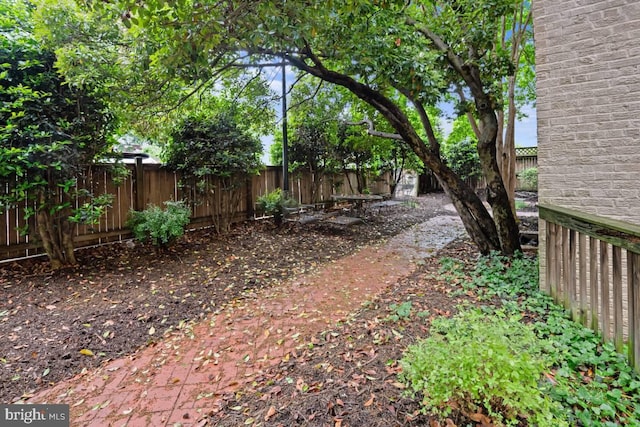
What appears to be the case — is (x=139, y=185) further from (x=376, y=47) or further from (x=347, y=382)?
(x=347, y=382)

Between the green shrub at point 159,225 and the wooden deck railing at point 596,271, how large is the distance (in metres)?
4.79

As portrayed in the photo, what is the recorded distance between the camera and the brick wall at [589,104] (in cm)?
286

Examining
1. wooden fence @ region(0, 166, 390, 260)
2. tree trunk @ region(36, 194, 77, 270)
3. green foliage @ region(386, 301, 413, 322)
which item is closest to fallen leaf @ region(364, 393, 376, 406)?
green foliage @ region(386, 301, 413, 322)

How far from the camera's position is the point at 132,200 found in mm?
5543

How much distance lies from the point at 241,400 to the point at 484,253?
4.21 m

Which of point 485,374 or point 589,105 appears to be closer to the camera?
point 485,374

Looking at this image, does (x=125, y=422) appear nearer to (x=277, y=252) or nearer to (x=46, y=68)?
(x=277, y=252)

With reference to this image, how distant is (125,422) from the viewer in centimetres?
193

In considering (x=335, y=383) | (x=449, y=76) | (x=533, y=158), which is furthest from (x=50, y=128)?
(x=533, y=158)

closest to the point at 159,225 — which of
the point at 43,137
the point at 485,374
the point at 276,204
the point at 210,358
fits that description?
the point at 43,137

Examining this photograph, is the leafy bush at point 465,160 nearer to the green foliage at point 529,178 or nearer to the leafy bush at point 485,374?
the green foliage at point 529,178

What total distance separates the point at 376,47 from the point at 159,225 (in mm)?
3945

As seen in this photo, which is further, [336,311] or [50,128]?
[50,128]

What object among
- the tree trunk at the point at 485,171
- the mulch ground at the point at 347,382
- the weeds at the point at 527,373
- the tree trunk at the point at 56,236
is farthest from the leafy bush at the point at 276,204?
the weeds at the point at 527,373
